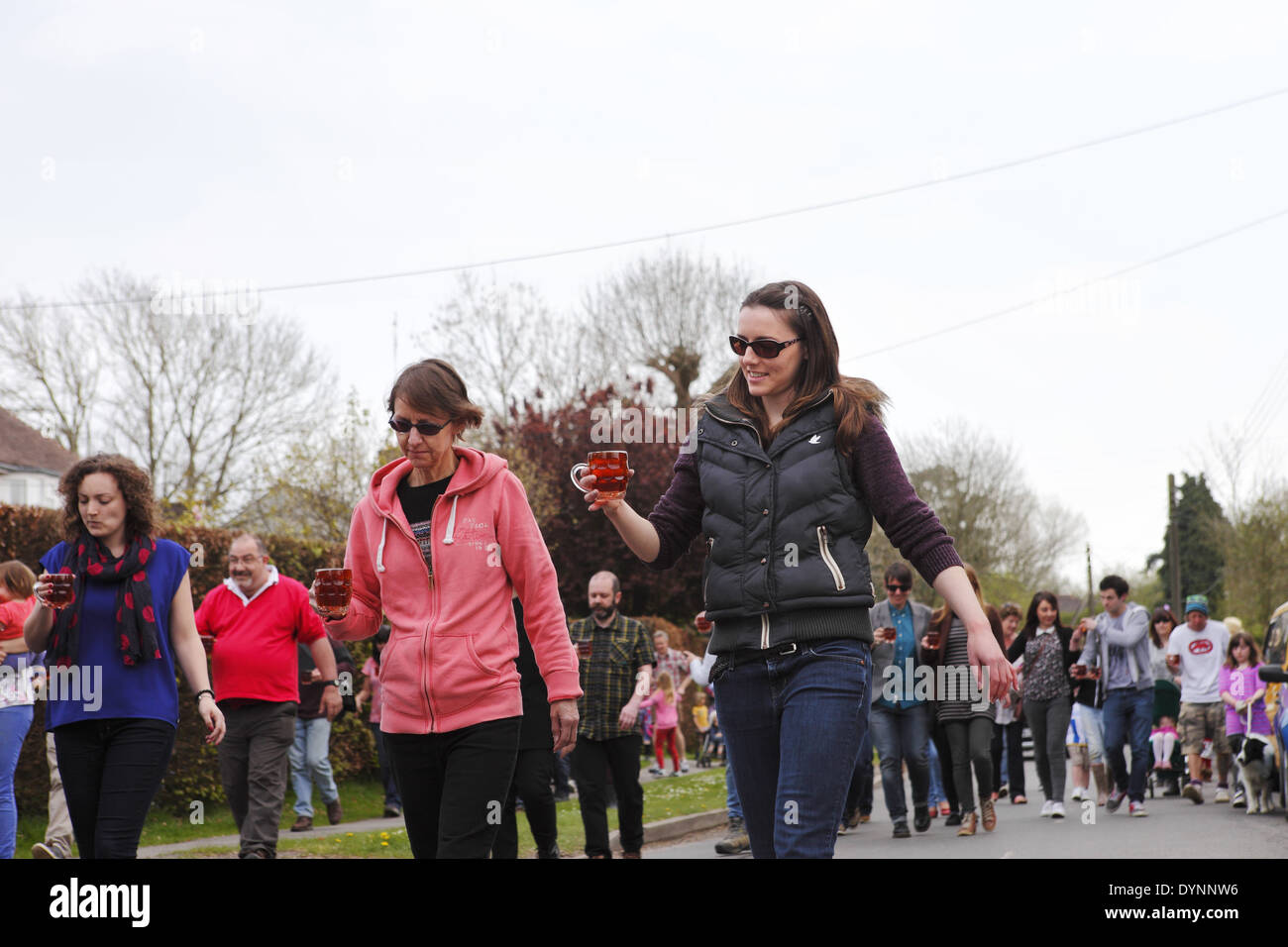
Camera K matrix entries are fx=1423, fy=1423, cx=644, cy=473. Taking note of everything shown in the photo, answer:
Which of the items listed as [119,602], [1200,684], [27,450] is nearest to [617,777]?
[119,602]

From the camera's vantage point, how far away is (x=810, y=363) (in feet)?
13.5

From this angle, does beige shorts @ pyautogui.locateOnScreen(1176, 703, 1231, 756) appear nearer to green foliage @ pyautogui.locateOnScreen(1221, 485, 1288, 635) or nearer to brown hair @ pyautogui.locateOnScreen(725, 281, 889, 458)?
brown hair @ pyautogui.locateOnScreen(725, 281, 889, 458)

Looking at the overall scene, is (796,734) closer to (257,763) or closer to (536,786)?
(536,786)

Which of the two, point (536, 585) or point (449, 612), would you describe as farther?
point (536, 585)

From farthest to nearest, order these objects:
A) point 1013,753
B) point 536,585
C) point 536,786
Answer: point 1013,753, point 536,786, point 536,585

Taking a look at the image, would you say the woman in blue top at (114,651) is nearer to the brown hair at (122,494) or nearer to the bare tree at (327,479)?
the brown hair at (122,494)

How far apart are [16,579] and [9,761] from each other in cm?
148

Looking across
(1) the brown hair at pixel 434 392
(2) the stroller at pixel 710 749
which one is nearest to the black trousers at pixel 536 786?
(1) the brown hair at pixel 434 392

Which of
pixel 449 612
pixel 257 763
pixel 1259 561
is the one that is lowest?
pixel 257 763

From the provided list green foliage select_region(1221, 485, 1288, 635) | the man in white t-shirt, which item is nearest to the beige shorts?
the man in white t-shirt

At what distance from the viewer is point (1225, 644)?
578 inches

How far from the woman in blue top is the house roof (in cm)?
4381
